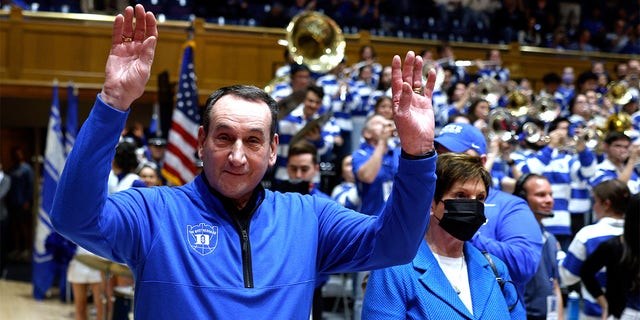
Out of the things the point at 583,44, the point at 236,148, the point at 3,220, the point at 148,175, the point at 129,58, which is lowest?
the point at 3,220

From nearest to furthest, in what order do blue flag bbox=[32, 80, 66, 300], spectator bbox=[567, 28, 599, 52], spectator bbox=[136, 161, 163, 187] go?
spectator bbox=[136, 161, 163, 187], blue flag bbox=[32, 80, 66, 300], spectator bbox=[567, 28, 599, 52]

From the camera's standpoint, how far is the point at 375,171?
6.91m

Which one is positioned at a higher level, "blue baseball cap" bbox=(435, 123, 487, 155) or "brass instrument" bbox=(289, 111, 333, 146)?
"blue baseball cap" bbox=(435, 123, 487, 155)

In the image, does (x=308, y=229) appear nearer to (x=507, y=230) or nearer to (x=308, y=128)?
(x=507, y=230)

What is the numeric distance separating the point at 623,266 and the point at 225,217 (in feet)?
10.2

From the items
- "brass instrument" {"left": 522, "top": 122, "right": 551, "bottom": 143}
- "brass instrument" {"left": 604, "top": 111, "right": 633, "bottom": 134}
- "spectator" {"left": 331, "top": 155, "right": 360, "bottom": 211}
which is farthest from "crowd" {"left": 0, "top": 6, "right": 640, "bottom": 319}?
"brass instrument" {"left": 604, "top": 111, "right": 633, "bottom": 134}

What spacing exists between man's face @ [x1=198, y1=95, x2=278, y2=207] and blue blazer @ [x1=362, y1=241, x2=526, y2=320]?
0.82m

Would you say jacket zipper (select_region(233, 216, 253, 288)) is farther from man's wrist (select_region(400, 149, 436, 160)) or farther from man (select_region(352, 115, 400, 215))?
man (select_region(352, 115, 400, 215))

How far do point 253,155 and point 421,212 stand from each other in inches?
18.1

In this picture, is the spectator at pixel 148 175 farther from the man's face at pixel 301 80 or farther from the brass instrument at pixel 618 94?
the brass instrument at pixel 618 94

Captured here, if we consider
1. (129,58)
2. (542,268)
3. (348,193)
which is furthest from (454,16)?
(129,58)

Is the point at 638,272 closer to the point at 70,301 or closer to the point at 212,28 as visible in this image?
the point at 70,301

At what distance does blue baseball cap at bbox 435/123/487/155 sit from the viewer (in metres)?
4.11

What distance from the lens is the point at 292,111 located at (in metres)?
9.07
